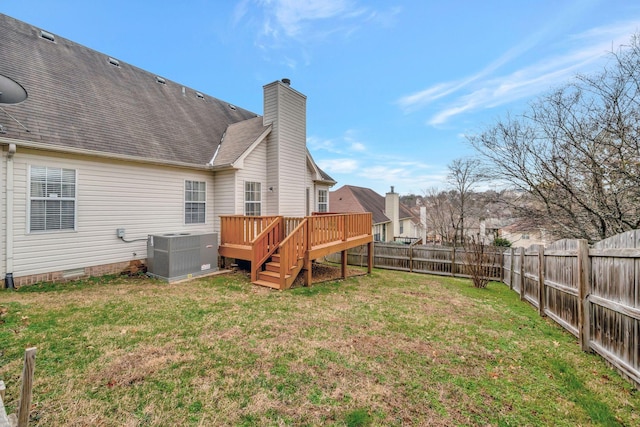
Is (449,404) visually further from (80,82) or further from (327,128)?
(327,128)

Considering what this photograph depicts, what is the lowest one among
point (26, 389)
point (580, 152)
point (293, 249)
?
point (26, 389)

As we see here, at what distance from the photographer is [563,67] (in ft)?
27.5

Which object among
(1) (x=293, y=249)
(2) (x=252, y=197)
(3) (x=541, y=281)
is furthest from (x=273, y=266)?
(3) (x=541, y=281)

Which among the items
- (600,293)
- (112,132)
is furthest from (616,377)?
(112,132)

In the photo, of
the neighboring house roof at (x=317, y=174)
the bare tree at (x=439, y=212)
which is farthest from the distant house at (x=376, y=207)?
the neighboring house roof at (x=317, y=174)

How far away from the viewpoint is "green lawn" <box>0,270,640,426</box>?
2576mm

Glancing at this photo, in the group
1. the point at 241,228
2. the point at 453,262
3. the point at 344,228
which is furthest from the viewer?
the point at 453,262

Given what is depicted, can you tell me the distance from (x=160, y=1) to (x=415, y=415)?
14904mm

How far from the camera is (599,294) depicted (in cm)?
374

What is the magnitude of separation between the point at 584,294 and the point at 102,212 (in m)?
10.5

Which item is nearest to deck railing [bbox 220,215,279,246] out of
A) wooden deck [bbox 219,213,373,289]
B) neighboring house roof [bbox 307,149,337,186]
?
wooden deck [bbox 219,213,373,289]

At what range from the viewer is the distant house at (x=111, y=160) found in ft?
20.7

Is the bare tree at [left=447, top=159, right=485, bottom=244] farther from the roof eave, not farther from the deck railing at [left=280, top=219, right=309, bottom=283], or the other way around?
the roof eave

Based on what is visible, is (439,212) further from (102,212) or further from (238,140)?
(102,212)
